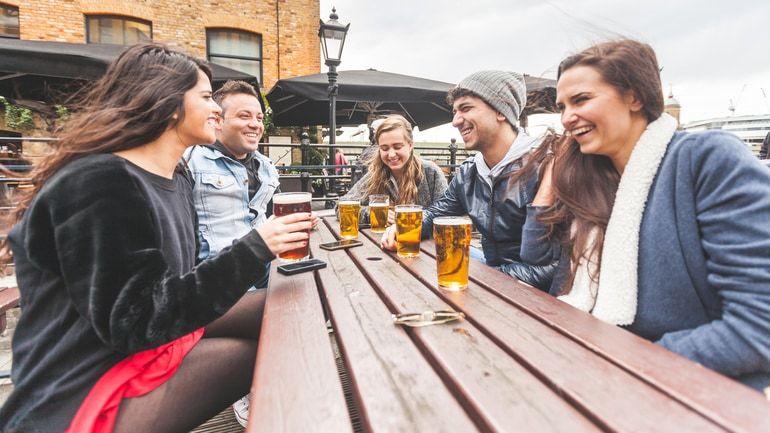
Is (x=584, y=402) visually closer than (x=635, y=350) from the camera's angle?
Yes

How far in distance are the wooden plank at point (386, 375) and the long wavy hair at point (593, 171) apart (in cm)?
77

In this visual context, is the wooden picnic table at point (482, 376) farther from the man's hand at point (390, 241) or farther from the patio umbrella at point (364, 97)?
the patio umbrella at point (364, 97)

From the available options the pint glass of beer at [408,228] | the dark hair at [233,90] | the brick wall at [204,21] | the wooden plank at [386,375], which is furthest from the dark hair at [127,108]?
the brick wall at [204,21]

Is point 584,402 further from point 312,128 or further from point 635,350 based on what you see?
point 312,128

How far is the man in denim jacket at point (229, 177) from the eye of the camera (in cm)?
246

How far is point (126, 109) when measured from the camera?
3.98 ft

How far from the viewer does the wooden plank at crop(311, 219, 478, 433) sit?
0.64m

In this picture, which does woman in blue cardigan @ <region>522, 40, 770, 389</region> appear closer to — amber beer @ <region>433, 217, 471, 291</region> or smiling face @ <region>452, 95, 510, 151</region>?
amber beer @ <region>433, 217, 471, 291</region>

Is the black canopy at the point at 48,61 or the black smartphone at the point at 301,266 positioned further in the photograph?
the black canopy at the point at 48,61

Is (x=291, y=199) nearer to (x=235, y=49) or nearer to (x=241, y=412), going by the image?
(x=241, y=412)

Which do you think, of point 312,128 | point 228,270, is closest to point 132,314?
point 228,270

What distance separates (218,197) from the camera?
2.50 m

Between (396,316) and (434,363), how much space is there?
0.25m

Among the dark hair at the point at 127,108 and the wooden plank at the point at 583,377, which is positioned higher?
the dark hair at the point at 127,108
